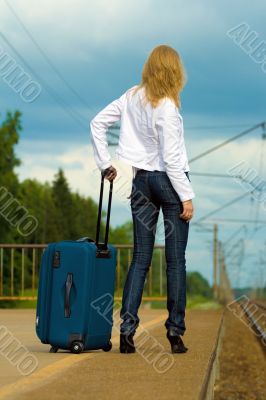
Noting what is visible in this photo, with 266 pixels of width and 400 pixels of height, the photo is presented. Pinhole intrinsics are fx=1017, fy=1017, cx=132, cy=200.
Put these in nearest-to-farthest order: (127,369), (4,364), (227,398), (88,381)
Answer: (88,381), (127,369), (4,364), (227,398)

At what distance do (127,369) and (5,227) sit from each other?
7429 centimetres

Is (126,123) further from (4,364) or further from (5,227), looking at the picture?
(5,227)

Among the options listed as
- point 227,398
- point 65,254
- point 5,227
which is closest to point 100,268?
point 65,254

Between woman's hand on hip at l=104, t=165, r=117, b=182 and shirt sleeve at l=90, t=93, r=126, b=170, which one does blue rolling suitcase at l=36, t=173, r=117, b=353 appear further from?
shirt sleeve at l=90, t=93, r=126, b=170

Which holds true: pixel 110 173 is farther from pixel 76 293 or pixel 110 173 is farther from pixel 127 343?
pixel 127 343

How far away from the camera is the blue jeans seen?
6.64 meters

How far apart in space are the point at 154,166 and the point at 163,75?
59 cm

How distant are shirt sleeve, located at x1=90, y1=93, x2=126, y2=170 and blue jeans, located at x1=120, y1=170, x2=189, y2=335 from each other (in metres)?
0.28

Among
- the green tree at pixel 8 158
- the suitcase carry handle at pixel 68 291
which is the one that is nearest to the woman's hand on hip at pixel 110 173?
the suitcase carry handle at pixel 68 291

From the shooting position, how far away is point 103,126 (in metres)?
6.89

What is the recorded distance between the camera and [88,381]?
526 centimetres

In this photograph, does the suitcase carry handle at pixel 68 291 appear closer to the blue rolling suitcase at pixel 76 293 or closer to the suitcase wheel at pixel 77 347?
the blue rolling suitcase at pixel 76 293

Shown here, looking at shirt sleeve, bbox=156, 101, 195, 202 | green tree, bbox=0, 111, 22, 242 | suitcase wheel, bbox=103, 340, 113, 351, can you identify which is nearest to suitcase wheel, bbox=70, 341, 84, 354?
suitcase wheel, bbox=103, 340, 113, 351

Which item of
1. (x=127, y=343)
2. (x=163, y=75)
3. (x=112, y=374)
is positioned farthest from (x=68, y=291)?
(x=163, y=75)
